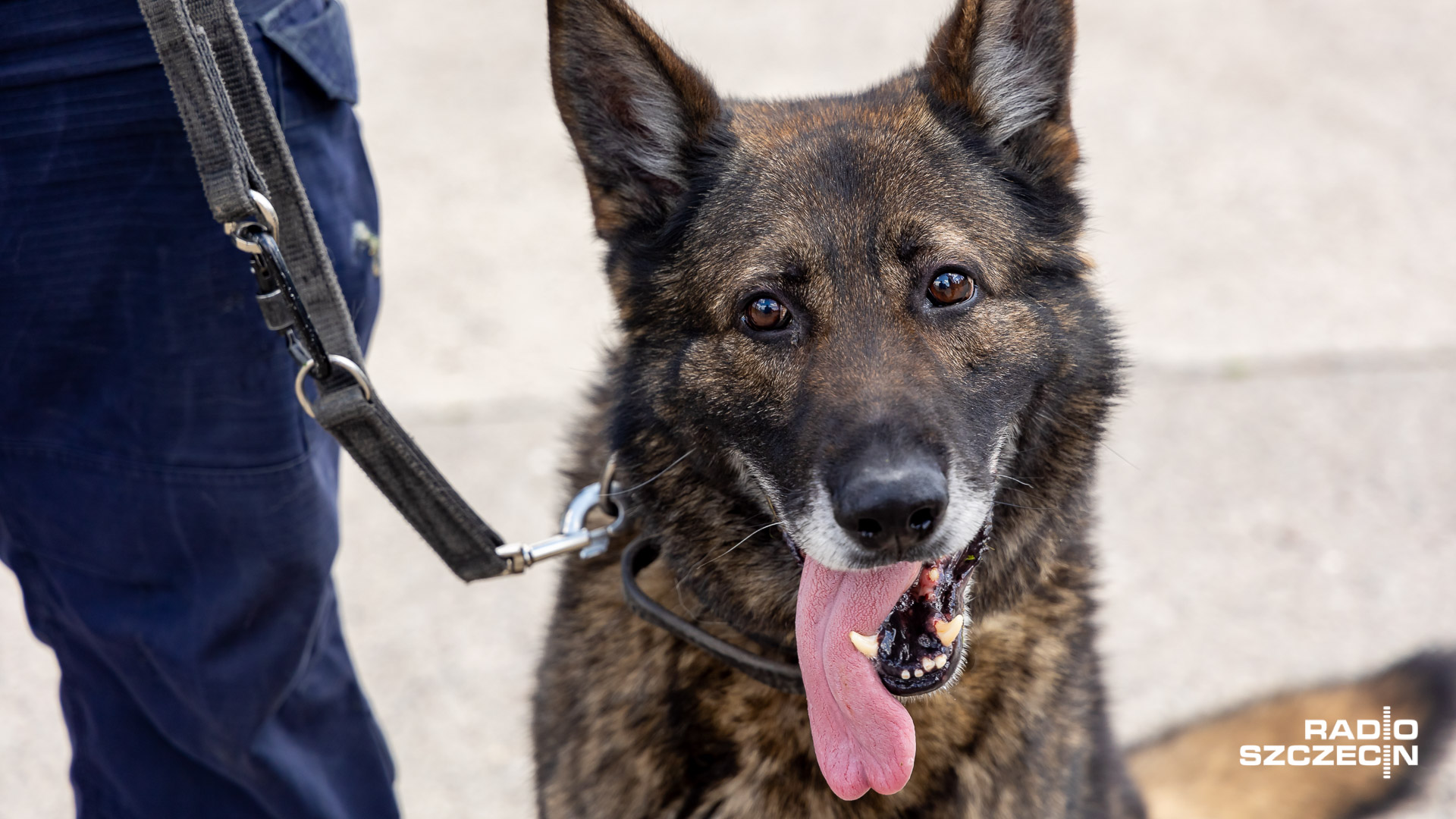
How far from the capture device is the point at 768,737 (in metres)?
2.21

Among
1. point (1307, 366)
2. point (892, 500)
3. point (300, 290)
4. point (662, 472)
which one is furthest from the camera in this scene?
point (1307, 366)

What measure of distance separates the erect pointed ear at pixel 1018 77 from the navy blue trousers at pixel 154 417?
1116 mm

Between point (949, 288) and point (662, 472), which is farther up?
point (949, 288)

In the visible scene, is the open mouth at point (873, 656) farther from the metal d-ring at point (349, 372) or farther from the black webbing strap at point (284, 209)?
the metal d-ring at point (349, 372)

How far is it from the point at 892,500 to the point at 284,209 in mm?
1059

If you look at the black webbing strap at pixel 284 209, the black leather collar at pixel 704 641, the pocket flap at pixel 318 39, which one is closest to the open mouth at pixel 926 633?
the black leather collar at pixel 704 641

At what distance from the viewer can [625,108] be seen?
221 cm

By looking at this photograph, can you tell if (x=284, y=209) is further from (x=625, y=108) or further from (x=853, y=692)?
(x=853, y=692)

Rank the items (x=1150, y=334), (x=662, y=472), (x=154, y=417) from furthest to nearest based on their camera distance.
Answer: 1. (x=1150, y=334)
2. (x=662, y=472)
3. (x=154, y=417)

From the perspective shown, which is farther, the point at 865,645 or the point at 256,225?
the point at 865,645

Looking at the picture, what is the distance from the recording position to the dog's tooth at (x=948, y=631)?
1983 millimetres

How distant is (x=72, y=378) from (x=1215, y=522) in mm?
3463

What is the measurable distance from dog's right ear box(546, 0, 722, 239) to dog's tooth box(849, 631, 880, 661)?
87cm

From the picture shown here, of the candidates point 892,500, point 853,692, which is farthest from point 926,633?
point 892,500
